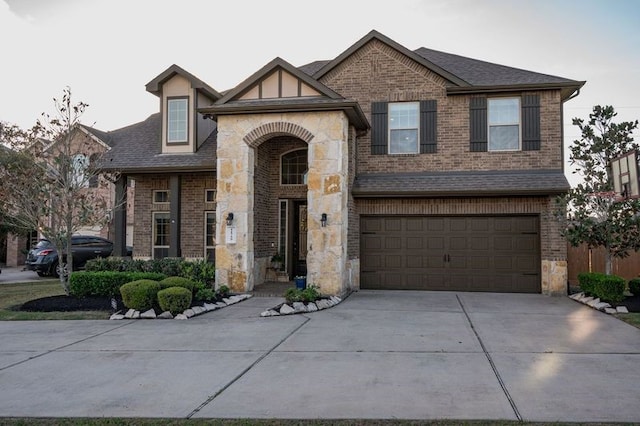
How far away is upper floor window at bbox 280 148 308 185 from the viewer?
15.9 meters

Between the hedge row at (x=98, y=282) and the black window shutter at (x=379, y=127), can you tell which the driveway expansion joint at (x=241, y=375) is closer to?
the hedge row at (x=98, y=282)

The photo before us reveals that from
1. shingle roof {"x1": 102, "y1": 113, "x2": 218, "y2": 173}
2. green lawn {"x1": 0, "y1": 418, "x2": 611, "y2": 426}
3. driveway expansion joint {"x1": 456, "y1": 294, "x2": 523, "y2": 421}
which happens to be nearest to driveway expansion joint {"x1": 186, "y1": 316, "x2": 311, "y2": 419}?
green lawn {"x1": 0, "y1": 418, "x2": 611, "y2": 426}

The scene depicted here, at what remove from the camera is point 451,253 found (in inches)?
577

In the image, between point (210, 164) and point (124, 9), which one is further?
point (210, 164)

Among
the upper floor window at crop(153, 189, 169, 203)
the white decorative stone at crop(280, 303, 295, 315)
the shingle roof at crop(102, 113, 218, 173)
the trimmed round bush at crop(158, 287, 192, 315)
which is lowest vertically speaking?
the white decorative stone at crop(280, 303, 295, 315)

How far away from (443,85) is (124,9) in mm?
8884

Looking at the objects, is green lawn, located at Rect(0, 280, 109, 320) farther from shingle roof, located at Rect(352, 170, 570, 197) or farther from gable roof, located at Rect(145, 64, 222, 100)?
shingle roof, located at Rect(352, 170, 570, 197)

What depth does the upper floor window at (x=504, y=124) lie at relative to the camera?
1455 centimetres

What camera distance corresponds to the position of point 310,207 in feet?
42.6

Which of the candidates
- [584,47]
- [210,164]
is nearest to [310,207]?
[210,164]

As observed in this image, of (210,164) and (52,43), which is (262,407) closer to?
(210,164)

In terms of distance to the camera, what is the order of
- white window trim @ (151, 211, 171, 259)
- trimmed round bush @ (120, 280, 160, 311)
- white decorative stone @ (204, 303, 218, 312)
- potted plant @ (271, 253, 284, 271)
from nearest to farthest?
trimmed round bush @ (120, 280, 160, 311) < white decorative stone @ (204, 303, 218, 312) < potted plant @ (271, 253, 284, 271) < white window trim @ (151, 211, 171, 259)

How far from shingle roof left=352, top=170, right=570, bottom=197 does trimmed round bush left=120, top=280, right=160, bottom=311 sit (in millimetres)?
6216

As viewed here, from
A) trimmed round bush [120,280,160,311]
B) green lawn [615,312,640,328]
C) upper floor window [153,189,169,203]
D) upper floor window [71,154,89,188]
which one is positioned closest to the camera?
green lawn [615,312,640,328]
